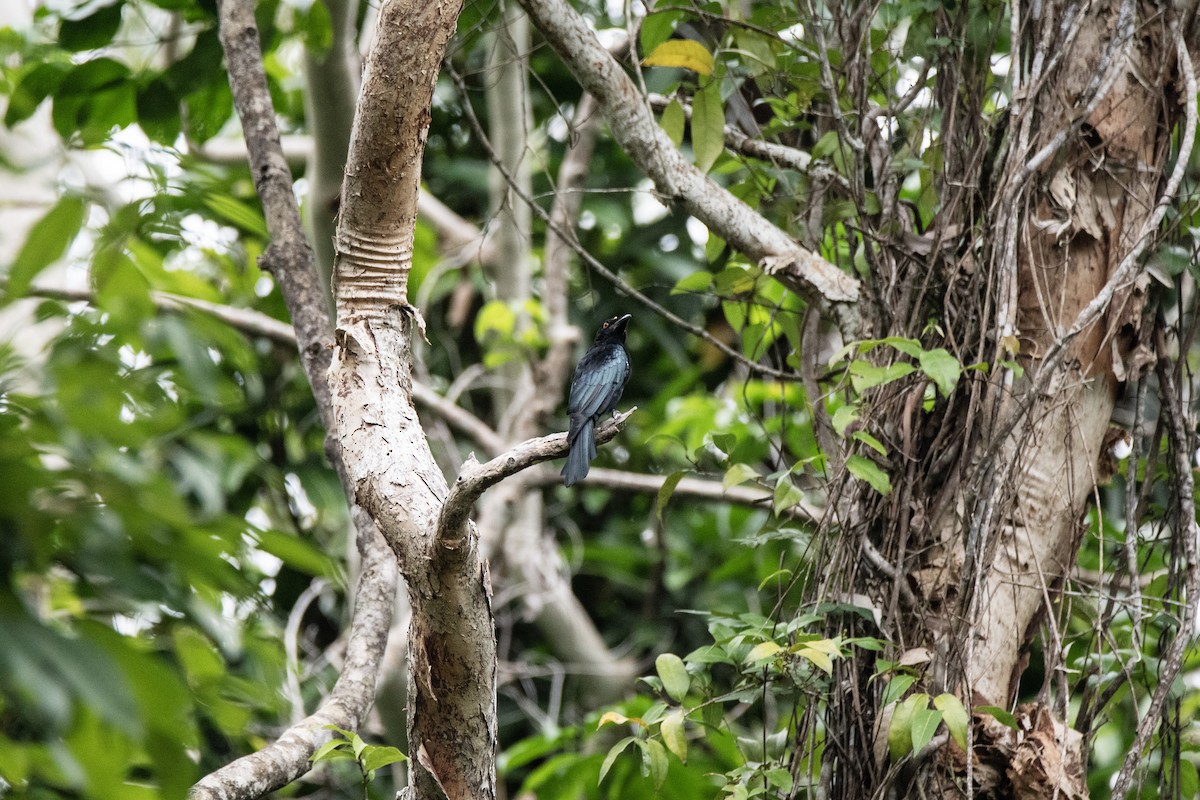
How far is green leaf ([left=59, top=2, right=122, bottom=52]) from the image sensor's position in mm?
3965

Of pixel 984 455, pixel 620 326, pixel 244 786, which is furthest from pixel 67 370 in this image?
pixel 620 326

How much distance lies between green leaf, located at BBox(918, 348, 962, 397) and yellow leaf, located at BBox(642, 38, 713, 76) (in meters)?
1.14

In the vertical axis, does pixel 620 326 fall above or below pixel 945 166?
below

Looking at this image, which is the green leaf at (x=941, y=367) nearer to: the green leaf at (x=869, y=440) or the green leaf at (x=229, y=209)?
the green leaf at (x=869, y=440)

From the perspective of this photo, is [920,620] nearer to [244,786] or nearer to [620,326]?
[244,786]

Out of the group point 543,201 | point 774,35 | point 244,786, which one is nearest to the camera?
point 244,786

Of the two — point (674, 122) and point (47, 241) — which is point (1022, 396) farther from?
point (47, 241)

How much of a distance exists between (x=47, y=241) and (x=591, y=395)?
9.48 feet

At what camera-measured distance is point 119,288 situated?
0.98 meters

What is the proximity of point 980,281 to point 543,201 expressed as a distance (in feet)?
15.4

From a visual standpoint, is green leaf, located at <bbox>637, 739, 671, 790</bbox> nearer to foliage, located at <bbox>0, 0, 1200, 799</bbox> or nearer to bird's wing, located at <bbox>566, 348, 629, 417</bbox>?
foliage, located at <bbox>0, 0, 1200, 799</bbox>

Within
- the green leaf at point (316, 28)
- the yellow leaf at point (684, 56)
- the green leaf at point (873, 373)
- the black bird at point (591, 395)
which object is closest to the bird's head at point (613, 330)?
the black bird at point (591, 395)

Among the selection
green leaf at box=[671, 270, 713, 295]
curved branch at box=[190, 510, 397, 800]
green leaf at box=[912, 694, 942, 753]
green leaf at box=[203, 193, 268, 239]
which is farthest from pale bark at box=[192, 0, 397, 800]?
green leaf at box=[203, 193, 268, 239]

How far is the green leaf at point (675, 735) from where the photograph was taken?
2.75 metres
